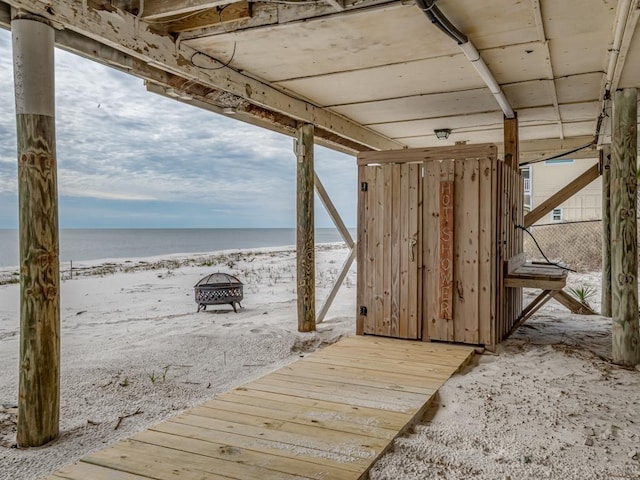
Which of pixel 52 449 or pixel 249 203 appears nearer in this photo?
pixel 52 449

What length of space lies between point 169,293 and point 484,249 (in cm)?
711

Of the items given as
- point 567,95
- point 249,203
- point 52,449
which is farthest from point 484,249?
point 249,203

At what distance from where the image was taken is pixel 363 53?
3730 mm

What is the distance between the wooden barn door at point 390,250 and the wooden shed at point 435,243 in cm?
1

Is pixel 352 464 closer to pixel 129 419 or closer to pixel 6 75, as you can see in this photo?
pixel 129 419

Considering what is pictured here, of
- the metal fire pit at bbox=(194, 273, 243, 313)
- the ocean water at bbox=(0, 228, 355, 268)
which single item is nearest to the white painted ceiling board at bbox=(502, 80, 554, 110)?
the metal fire pit at bbox=(194, 273, 243, 313)

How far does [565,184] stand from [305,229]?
14.0 metres

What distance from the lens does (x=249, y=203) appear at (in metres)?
34.1

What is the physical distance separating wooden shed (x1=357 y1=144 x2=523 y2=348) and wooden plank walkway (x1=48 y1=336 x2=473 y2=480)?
2.68 feet

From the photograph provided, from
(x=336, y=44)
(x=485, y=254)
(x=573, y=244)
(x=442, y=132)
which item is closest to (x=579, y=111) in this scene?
(x=442, y=132)

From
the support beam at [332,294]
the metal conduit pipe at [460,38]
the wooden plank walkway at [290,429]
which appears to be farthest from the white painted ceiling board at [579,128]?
the wooden plank walkway at [290,429]

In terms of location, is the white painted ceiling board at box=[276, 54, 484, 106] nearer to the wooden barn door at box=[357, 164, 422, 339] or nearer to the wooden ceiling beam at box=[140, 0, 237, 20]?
the wooden barn door at box=[357, 164, 422, 339]

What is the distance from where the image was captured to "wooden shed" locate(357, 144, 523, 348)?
4.58 metres

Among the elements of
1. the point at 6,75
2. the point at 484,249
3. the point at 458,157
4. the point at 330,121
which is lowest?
the point at 484,249
